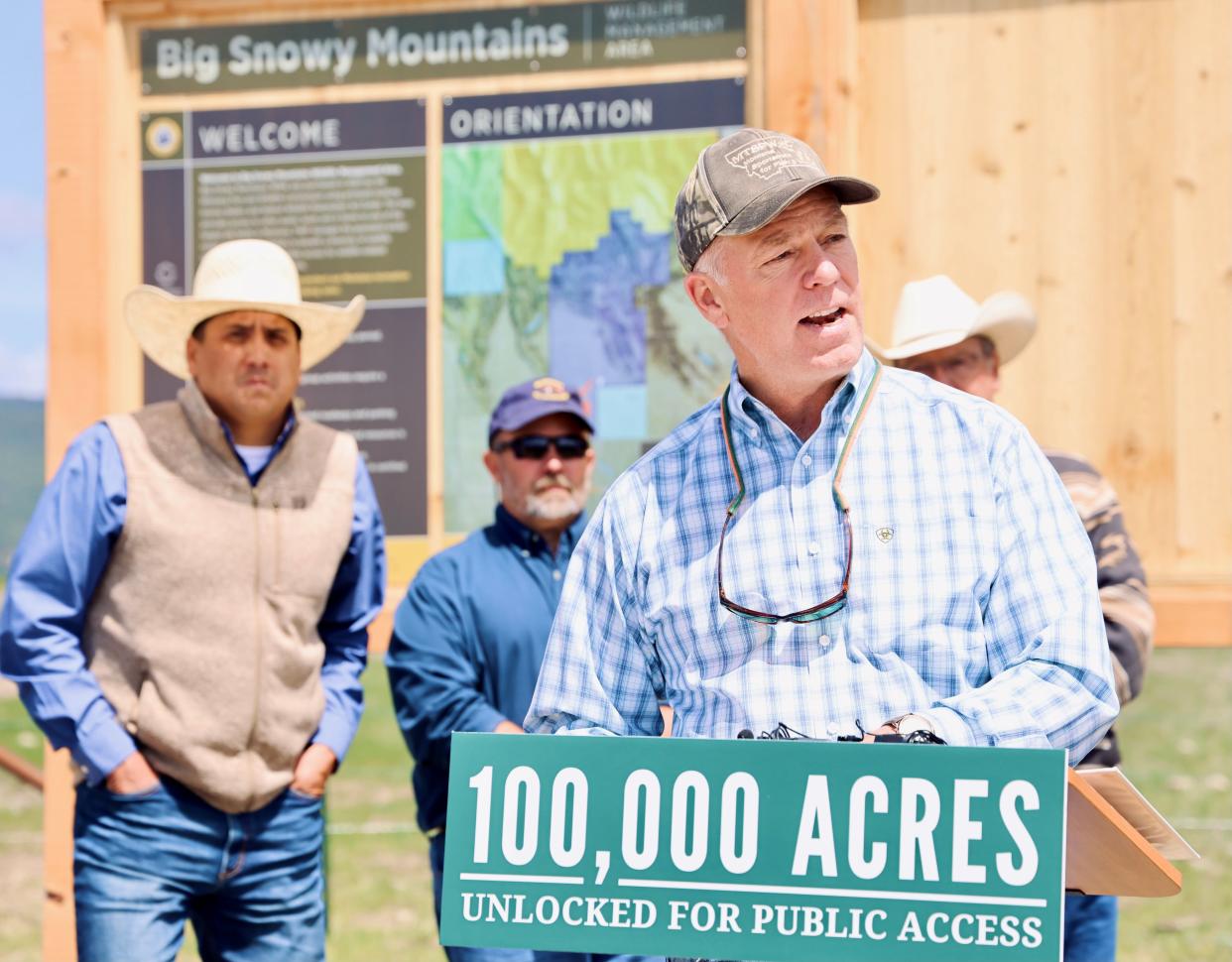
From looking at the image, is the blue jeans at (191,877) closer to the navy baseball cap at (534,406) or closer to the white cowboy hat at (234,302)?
the navy baseball cap at (534,406)

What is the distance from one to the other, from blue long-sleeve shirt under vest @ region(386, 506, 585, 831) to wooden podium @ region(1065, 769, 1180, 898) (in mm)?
2245

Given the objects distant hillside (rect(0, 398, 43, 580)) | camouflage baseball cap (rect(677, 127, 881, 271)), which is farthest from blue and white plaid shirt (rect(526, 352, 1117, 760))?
distant hillside (rect(0, 398, 43, 580))

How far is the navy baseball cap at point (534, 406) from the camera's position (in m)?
4.36

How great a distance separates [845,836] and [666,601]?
1.87 ft

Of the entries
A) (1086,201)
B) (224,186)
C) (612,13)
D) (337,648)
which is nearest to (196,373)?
(337,648)

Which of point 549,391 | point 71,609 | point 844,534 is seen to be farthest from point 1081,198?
point 71,609

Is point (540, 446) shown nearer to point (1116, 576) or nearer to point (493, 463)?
point (493, 463)

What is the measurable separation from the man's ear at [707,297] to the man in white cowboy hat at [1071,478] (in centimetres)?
158

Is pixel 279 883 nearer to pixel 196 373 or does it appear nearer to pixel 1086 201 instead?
pixel 196 373

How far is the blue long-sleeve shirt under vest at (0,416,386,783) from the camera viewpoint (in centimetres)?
378

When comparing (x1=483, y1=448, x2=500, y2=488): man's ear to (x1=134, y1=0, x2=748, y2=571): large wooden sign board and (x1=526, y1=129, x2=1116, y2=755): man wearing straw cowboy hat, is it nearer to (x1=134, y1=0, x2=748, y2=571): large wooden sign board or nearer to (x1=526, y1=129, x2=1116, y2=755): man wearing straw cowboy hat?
(x1=134, y1=0, x2=748, y2=571): large wooden sign board

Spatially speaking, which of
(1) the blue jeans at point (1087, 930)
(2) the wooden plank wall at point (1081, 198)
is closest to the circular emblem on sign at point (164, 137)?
(2) the wooden plank wall at point (1081, 198)

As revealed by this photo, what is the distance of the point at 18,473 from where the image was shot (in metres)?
16.0

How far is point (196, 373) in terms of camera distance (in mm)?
4234
